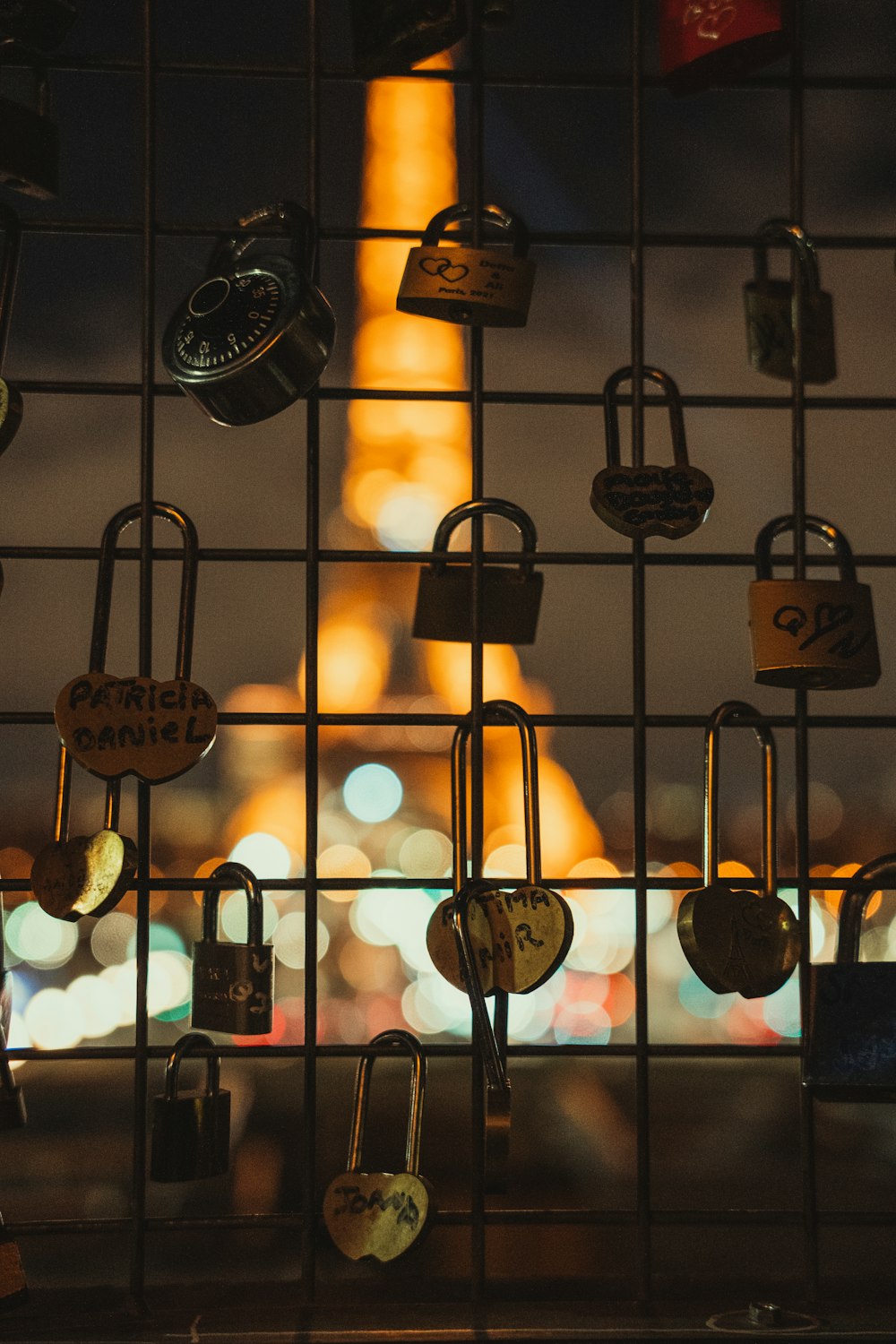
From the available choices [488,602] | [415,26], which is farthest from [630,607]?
[415,26]

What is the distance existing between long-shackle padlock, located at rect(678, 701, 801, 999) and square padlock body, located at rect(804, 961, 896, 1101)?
5 centimetres

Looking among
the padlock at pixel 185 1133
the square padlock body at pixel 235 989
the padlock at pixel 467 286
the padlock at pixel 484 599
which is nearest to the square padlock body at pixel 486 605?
the padlock at pixel 484 599

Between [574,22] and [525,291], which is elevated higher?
[574,22]

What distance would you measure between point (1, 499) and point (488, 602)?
1.63ft

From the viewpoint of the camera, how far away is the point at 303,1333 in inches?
45.3

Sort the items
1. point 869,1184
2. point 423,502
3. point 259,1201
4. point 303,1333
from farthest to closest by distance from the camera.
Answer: point 869,1184 < point 259,1201 < point 423,502 < point 303,1333

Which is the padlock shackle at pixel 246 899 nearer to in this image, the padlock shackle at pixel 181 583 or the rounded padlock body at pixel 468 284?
the padlock shackle at pixel 181 583

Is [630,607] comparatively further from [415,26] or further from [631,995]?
[415,26]

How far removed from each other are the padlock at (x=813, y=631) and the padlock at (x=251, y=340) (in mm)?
423

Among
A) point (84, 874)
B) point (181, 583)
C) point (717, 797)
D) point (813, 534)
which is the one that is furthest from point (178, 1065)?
point (813, 534)

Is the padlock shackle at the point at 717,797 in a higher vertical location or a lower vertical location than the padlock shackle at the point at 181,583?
lower

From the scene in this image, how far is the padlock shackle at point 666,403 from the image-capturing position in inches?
47.1

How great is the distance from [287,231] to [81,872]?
60 centimetres

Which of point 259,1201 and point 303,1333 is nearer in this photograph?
point 303,1333
